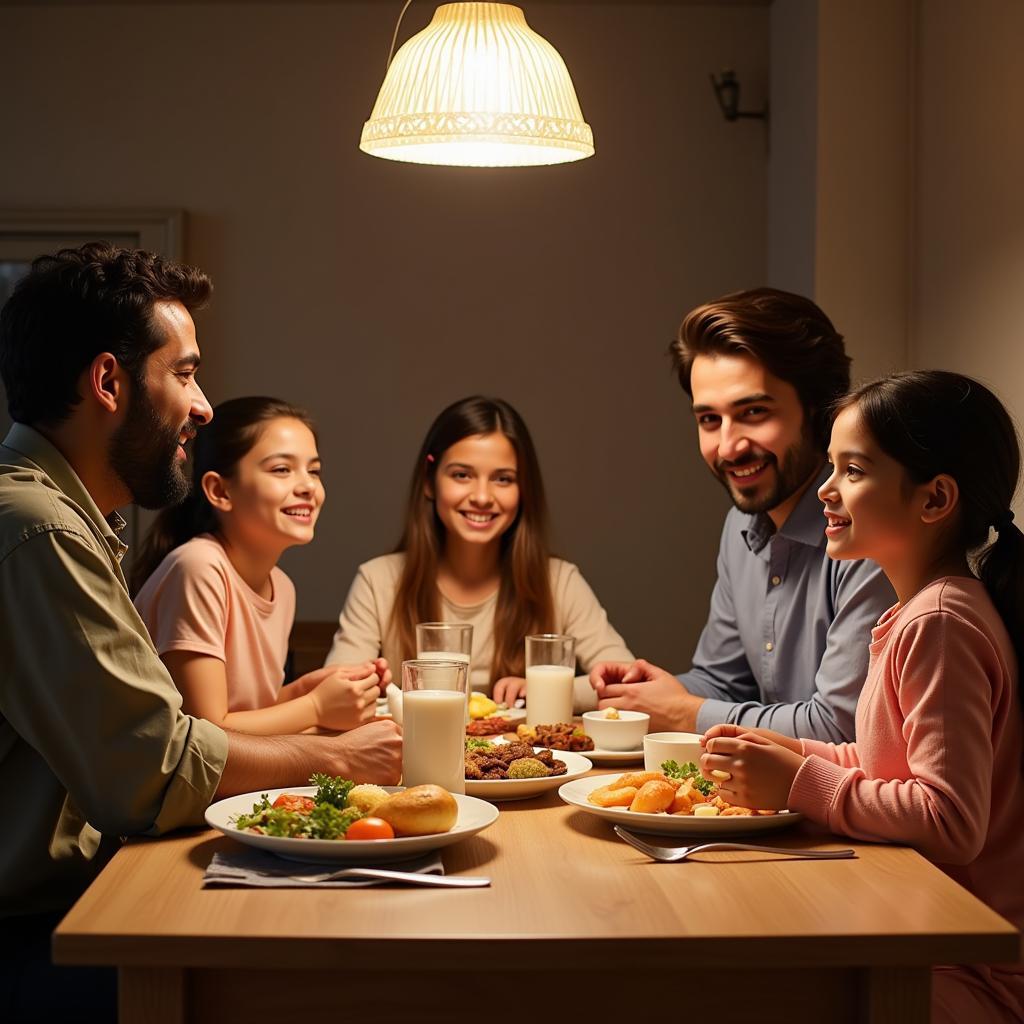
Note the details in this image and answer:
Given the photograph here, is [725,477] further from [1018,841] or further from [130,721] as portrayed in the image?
[130,721]

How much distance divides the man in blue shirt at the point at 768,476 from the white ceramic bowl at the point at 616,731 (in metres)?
0.22

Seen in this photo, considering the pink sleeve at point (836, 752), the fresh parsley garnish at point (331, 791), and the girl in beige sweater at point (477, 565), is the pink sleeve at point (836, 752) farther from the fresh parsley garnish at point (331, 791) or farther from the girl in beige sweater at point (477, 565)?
the girl in beige sweater at point (477, 565)

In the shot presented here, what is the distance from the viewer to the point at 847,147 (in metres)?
3.56

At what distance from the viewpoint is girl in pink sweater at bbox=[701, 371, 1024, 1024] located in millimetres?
1393

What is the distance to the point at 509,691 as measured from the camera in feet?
8.02

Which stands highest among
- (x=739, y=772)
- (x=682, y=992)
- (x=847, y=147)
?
(x=847, y=147)

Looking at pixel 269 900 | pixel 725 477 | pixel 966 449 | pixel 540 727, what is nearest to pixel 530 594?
pixel 725 477

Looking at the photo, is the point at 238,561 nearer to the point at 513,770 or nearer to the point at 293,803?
the point at 513,770

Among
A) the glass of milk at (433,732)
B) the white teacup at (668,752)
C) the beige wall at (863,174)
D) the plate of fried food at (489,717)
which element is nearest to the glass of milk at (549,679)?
the plate of fried food at (489,717)

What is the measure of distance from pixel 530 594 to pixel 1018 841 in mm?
1632

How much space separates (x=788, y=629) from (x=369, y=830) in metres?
1.17

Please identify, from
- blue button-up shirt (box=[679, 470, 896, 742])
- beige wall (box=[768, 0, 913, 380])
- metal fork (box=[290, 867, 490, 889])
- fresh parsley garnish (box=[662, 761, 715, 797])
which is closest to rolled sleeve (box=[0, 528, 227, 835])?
metal fork (box=[290, 867, 490, 889])

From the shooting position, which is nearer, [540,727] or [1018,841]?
[1018,841]

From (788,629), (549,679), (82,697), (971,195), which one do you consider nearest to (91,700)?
(82,697)
